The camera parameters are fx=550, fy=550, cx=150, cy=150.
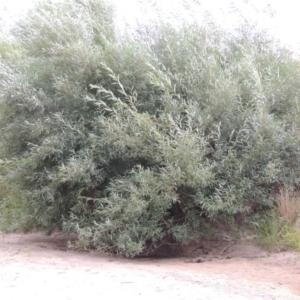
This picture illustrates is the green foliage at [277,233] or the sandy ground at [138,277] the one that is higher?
the green foliage at [277,233]

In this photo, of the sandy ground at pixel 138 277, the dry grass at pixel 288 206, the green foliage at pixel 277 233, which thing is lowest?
the sandy ground at pixel 138 277

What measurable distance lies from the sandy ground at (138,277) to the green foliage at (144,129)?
691mm

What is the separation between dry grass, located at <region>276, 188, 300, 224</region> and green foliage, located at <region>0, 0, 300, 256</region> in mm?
204

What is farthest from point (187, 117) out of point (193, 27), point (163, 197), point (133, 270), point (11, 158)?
point (11, 158)

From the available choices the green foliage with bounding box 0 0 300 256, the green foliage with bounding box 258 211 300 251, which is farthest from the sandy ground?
the green foliage with bounding box 0 0 300 256

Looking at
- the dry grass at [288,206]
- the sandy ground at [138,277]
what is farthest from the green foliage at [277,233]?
the sandy ground at [138,277]

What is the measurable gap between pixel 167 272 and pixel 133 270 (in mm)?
538

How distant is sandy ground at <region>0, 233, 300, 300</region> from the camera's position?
652cm

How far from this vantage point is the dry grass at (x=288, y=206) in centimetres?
1019

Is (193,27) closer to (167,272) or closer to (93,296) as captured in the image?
(167,272)

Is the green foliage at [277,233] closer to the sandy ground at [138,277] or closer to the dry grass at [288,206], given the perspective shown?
the dry grass at [288,206]

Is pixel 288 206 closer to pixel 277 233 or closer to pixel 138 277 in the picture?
pixel 277 233

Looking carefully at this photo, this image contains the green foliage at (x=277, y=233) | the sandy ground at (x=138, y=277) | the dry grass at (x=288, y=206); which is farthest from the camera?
the dry grass at (x=288, y=206)

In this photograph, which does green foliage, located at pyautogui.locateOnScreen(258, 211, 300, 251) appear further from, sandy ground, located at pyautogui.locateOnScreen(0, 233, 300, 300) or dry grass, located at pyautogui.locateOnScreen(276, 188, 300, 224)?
sandy ground, located at pyautogui.locateOnScreen(0, 233, 300, 300)
